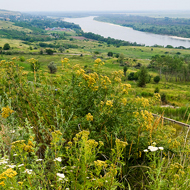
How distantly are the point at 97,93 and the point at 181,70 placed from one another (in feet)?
207

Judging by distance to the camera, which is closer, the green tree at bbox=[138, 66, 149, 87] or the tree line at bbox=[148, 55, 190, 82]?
the green tree at bbox=[138, 66, 149, 87]

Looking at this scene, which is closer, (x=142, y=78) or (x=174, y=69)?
(x=142, y=78)

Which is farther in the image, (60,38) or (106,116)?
(60,38)

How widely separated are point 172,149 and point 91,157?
2020 millimetres

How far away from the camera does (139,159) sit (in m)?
3.51

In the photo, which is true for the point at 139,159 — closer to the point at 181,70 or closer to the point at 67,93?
the point at 67,93

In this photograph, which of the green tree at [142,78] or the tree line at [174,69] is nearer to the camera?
the green tree at [142,78]

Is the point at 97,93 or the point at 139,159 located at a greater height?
the point at 97,93

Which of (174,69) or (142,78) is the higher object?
(174,69)

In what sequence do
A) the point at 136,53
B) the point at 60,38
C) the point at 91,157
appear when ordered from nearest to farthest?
the point at 91,157, the point at 136,53, the point at 60,38

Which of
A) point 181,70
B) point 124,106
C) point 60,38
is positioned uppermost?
point 60,38

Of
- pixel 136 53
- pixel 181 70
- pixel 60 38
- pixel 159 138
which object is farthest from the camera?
pixel 60 38

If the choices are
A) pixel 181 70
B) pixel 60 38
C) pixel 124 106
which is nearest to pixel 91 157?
pixel 124 106

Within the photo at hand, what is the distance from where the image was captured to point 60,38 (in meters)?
142
